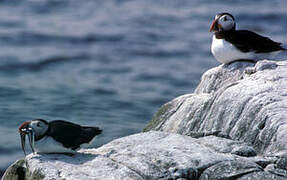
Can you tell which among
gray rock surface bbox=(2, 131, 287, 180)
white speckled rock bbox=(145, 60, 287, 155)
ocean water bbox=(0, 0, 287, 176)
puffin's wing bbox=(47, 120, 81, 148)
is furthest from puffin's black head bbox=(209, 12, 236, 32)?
ocean water bbox=(0, 0, 287, 176)

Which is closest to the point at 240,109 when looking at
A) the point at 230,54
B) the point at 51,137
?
the point at 230,54

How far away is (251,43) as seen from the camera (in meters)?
8.79

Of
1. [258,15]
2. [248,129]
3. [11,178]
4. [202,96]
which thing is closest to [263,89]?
[248,129]

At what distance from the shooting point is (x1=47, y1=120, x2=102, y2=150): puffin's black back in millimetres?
7267

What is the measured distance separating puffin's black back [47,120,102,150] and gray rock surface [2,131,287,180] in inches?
6.0

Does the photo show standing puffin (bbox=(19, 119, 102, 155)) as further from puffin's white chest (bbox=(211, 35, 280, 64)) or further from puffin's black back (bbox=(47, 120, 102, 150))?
puffin's white chest (bbox=(211, 35, 280, 64))

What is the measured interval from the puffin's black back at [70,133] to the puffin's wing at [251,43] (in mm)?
2360

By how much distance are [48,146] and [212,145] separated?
1801 mm

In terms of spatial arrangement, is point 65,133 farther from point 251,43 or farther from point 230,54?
point 251,43

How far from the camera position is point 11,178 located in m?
7.28

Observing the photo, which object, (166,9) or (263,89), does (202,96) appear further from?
(166,9)

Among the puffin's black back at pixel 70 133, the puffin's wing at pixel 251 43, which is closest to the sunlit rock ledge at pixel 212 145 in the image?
the puffin's black back at pixel 70 133

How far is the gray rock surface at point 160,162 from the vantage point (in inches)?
251

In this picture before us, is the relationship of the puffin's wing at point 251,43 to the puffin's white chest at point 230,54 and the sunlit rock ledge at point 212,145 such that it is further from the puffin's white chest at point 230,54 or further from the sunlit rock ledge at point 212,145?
the sunlit rock ledge at point 212,145
